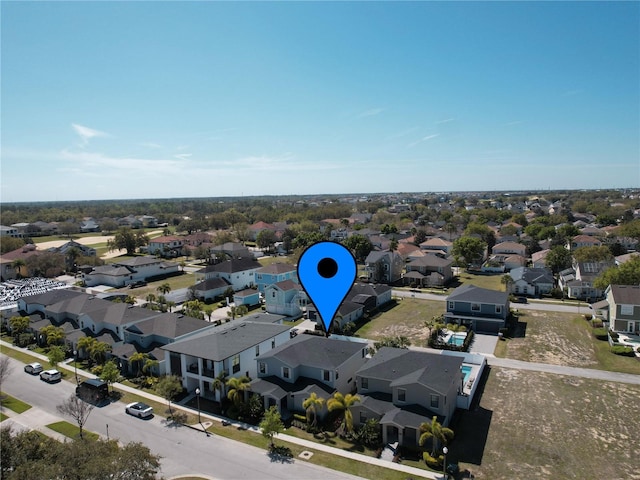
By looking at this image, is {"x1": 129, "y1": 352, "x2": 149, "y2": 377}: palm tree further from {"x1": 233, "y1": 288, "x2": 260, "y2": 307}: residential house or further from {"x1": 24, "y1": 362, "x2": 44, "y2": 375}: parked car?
{"x1": 233, "y1": 288, "x2": 260, "y2": 307}: residential house

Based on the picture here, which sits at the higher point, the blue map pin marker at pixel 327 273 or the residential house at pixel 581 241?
the blue map pin marker at pixel 327 273

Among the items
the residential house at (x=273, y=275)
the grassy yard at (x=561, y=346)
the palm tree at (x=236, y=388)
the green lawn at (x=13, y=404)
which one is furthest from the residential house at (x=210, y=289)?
the grassy yard at (x=561, y=346)

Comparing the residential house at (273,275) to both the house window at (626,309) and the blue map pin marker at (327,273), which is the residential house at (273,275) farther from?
the blue map pin marker at (327,273)

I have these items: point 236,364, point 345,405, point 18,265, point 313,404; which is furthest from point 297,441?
point 18,265

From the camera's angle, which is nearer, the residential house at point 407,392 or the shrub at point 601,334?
the residential house at point 407,392

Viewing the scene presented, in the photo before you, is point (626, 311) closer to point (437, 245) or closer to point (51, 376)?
point (437, 245)

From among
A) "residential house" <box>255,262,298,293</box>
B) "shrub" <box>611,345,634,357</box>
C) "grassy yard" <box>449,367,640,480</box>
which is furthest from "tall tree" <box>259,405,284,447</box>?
"residential house" <box>255,262,298,293</box>
